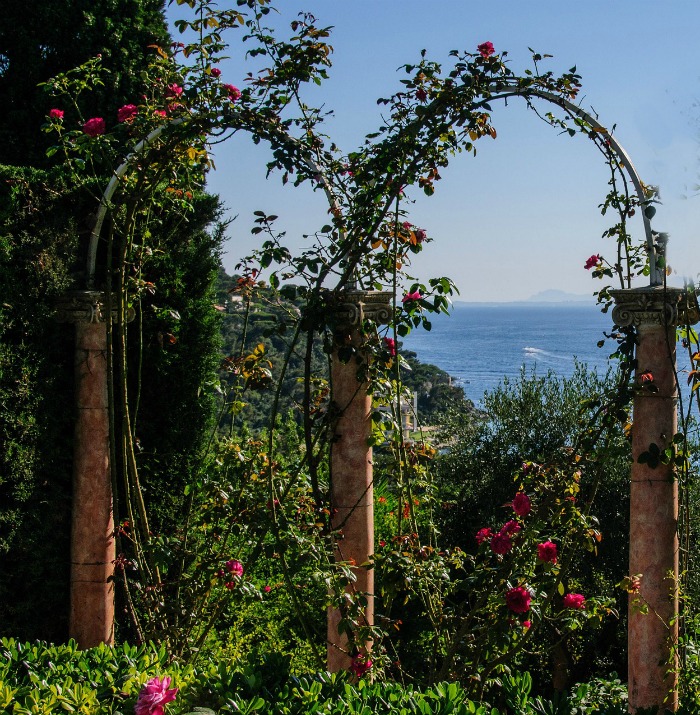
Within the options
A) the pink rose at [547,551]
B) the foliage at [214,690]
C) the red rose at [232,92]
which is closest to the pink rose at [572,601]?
the pink rose at [547,551]

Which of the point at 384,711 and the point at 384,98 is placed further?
the point at 384,98

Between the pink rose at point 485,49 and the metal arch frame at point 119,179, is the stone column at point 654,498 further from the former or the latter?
the metal arch frame at point 119,179

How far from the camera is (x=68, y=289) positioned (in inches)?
180

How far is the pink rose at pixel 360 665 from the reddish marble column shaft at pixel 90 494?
5.50 ft

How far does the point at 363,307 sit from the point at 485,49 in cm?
133

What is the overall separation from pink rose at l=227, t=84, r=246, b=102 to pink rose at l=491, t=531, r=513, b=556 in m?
2.46

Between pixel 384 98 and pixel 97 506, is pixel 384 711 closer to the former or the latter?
pixel 97 506

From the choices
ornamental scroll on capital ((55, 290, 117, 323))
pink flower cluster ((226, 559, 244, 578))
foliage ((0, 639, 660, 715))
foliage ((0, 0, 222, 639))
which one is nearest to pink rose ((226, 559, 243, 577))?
pink flower cluster ((226, 559, 244, 578))

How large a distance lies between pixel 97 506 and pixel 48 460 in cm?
37

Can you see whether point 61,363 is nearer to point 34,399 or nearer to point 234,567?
point 34,399

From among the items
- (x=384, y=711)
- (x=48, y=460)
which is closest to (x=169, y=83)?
(x=48, y=460)

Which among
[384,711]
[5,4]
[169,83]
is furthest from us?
[5,4]

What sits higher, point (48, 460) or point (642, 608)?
point (48, 460)

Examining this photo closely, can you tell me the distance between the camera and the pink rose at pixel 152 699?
262 cm
